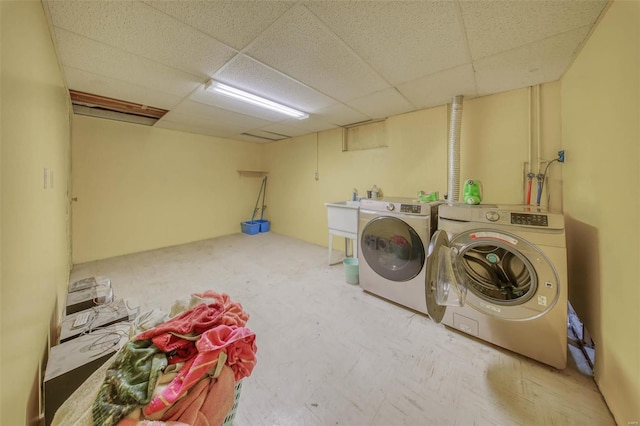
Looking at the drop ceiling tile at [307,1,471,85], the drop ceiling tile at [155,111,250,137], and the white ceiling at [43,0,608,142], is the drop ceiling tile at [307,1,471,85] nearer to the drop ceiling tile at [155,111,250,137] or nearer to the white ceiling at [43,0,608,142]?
the white ceiling at [43,0,608,142]

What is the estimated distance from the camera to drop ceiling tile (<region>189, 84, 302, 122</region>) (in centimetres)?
246

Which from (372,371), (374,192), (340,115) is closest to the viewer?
(372,371)

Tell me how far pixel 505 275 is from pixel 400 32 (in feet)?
6.05

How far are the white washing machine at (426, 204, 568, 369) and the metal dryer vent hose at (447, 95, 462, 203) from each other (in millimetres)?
788

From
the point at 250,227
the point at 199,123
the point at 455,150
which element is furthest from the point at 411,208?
the point at 250,227

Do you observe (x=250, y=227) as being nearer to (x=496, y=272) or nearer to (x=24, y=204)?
(x=24, y=204)

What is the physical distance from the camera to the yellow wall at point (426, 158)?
7.20ft

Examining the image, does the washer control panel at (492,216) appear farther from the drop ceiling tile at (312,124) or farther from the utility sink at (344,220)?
the drop ceiling tile at (312,124)

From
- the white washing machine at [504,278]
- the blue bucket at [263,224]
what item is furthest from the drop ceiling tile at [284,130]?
the white washing machine at [504,278]

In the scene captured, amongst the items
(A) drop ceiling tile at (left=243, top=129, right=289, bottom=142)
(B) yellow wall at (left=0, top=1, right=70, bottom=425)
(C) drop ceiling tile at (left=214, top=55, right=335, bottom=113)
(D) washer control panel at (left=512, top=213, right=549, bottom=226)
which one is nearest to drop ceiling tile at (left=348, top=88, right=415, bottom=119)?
(C) drop ceiling tile at (left=214, top=55, right=335, bottom=113)

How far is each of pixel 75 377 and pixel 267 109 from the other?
286 cm

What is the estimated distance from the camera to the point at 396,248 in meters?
2.15

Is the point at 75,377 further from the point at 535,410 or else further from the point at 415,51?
the point at 415,51

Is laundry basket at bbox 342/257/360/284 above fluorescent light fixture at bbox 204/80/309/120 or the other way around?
the other way around
